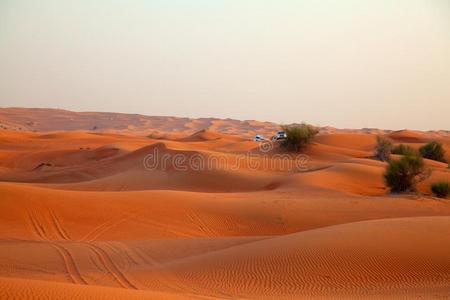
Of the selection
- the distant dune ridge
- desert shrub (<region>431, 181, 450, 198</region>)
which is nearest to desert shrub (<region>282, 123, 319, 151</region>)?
desert shrub (<region>431, 181, 450, 198</region>)

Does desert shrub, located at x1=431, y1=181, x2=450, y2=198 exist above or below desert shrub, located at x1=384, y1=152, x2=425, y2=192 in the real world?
below

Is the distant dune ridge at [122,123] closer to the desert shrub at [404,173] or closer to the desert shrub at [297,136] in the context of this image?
the desert shrub at [297,136]

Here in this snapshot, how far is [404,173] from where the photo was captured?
19.4 meters

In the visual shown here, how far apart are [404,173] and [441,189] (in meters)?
1.56

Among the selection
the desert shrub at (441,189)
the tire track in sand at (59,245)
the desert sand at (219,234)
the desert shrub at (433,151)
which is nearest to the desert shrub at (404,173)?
the desert shrub at (441,189)

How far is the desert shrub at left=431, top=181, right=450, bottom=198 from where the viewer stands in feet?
63.1

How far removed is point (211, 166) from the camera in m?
24.9

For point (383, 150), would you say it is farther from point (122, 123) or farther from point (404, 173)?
point (122, 123)

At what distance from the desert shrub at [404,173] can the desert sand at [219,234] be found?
5.06ft

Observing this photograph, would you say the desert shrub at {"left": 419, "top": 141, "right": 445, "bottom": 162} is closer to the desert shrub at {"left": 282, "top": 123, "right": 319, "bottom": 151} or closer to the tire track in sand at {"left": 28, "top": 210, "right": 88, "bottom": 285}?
the desert shrub at {"left": 282, "top": 123, "right": 319, "bottom": 151}

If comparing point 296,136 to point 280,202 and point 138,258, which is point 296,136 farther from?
point 138,258

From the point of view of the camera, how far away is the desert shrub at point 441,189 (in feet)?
63.1

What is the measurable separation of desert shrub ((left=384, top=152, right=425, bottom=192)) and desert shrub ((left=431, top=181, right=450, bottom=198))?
80 cm

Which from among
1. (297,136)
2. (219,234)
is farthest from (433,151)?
(219,234)
